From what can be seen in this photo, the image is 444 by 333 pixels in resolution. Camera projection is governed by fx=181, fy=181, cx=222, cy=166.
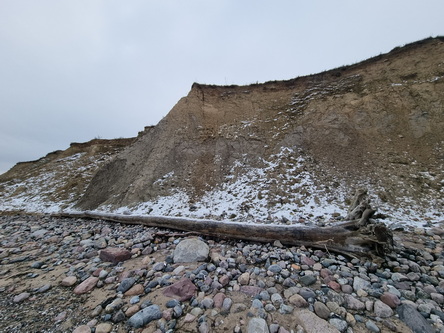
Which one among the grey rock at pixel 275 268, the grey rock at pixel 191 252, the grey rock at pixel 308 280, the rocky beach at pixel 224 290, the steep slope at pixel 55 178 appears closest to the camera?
the rocky beach at pixel 224 290

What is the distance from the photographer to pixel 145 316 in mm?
2266

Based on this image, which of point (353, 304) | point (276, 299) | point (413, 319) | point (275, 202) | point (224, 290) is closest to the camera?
point (413, 319)

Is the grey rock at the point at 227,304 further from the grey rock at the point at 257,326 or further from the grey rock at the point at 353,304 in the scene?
the grey rock at the point at 353,304

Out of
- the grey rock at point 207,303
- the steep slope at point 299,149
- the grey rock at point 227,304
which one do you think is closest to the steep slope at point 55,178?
the steep slope at point 299,149

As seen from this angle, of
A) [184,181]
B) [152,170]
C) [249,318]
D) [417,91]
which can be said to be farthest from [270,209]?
[417,91]

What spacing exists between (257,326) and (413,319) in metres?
1.87

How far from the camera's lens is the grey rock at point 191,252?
3.64 m

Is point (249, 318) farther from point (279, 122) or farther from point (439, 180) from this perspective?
point (279, 122)

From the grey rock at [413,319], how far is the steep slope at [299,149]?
4369 millimetres

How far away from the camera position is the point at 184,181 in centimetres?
1002

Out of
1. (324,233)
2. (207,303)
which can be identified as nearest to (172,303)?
(207,303)

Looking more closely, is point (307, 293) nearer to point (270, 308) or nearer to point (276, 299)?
point (276, 299)

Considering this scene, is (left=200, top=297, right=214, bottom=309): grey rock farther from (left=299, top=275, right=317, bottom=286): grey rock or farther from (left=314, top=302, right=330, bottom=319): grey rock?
(left=299, top=275, right=317, bottom=286): grey rock

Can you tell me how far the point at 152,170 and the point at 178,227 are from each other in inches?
242
